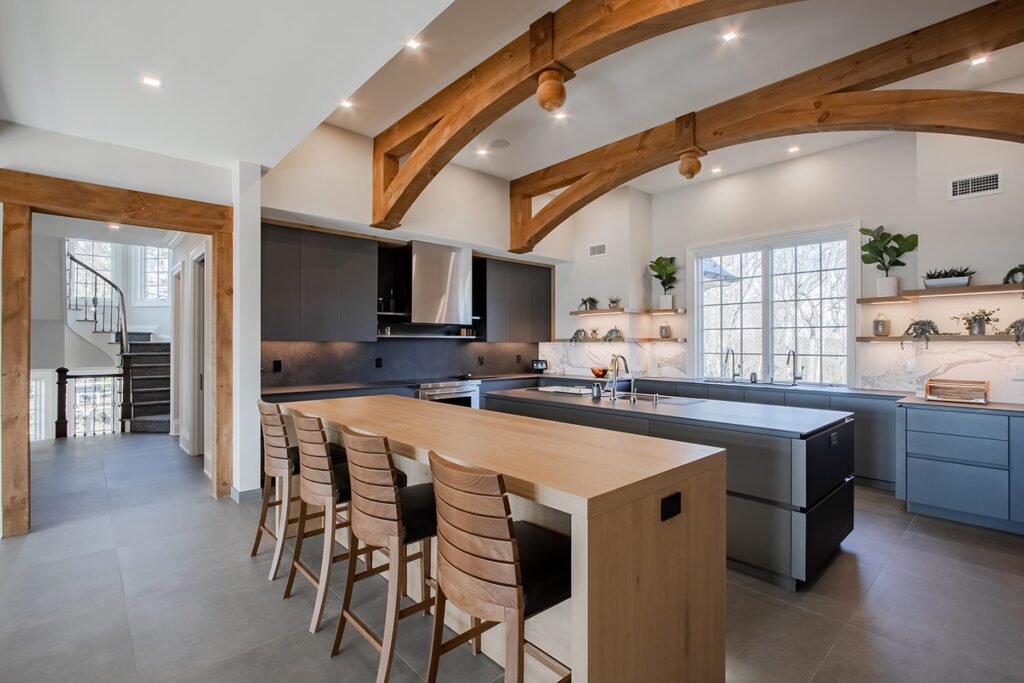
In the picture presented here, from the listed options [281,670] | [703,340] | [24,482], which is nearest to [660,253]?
[703,340]

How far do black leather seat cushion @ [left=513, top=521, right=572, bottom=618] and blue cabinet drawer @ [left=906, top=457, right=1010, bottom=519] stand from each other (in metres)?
3.50

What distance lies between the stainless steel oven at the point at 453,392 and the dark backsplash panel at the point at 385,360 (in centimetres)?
52

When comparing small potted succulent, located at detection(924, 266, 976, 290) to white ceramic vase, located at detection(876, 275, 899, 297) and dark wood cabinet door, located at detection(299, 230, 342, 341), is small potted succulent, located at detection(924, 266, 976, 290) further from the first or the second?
dark wood cabinet door, located at detection(299, 230, 342, 341)

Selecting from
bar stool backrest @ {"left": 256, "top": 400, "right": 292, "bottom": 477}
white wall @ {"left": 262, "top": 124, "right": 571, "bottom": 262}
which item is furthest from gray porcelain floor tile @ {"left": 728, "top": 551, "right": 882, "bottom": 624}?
Answer: white wall @ {"left": 262, "top": 124, "right": 571, "bottom": 262}

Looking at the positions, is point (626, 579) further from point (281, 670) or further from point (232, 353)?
point (232, 353)

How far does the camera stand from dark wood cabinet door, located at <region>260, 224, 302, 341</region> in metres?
Result: 4.50

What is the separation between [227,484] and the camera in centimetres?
405

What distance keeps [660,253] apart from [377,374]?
4023 millimetres

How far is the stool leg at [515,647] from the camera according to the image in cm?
Result: 135

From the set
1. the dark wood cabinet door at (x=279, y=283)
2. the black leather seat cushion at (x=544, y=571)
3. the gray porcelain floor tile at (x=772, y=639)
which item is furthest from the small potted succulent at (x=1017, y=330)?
the dark wood cabinet door at (x=279, y=283)

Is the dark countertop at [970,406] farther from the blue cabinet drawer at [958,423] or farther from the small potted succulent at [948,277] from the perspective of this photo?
the small potted succulent at [948,277]

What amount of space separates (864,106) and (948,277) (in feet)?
5.33

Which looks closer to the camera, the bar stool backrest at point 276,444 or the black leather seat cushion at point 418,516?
the black leather seat cushion at point 418,516

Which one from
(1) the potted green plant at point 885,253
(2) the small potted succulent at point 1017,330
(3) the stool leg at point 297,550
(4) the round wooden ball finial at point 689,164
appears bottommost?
(3) the stool leg at point 297,550
